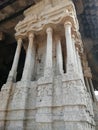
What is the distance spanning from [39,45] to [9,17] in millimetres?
3855

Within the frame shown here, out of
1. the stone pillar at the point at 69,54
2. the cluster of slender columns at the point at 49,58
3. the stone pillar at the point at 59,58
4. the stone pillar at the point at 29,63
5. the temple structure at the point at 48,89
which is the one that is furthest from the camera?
the stone pillar at the point at 29,63

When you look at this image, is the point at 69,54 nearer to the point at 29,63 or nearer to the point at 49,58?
the point at 49,58

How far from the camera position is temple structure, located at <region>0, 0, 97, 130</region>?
2.81m

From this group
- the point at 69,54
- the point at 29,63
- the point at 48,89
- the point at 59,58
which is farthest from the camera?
the point at 29,63

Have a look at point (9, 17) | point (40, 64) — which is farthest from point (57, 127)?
point (9, 17)

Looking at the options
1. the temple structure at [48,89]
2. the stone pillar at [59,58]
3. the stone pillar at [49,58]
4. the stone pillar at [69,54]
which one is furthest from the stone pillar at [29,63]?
the stone pillar at [69,54]

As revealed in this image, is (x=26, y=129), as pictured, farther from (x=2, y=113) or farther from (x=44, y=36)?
(x=44, y=36)

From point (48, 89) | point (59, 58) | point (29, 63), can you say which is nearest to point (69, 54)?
point (59, 58)

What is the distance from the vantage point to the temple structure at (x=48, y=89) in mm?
2812

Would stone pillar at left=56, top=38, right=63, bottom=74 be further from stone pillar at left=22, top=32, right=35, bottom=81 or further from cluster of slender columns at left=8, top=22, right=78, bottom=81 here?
stone pillar at left=22, top=32, right=35, bottom=81

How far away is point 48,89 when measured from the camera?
3281mm

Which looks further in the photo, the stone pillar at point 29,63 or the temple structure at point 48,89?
the stone pillar at point 29,63

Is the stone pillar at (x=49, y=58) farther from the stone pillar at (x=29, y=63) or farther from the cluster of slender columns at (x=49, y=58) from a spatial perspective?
the stone pillar at (x=29, y=63)

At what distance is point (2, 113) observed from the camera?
3.46 meters
